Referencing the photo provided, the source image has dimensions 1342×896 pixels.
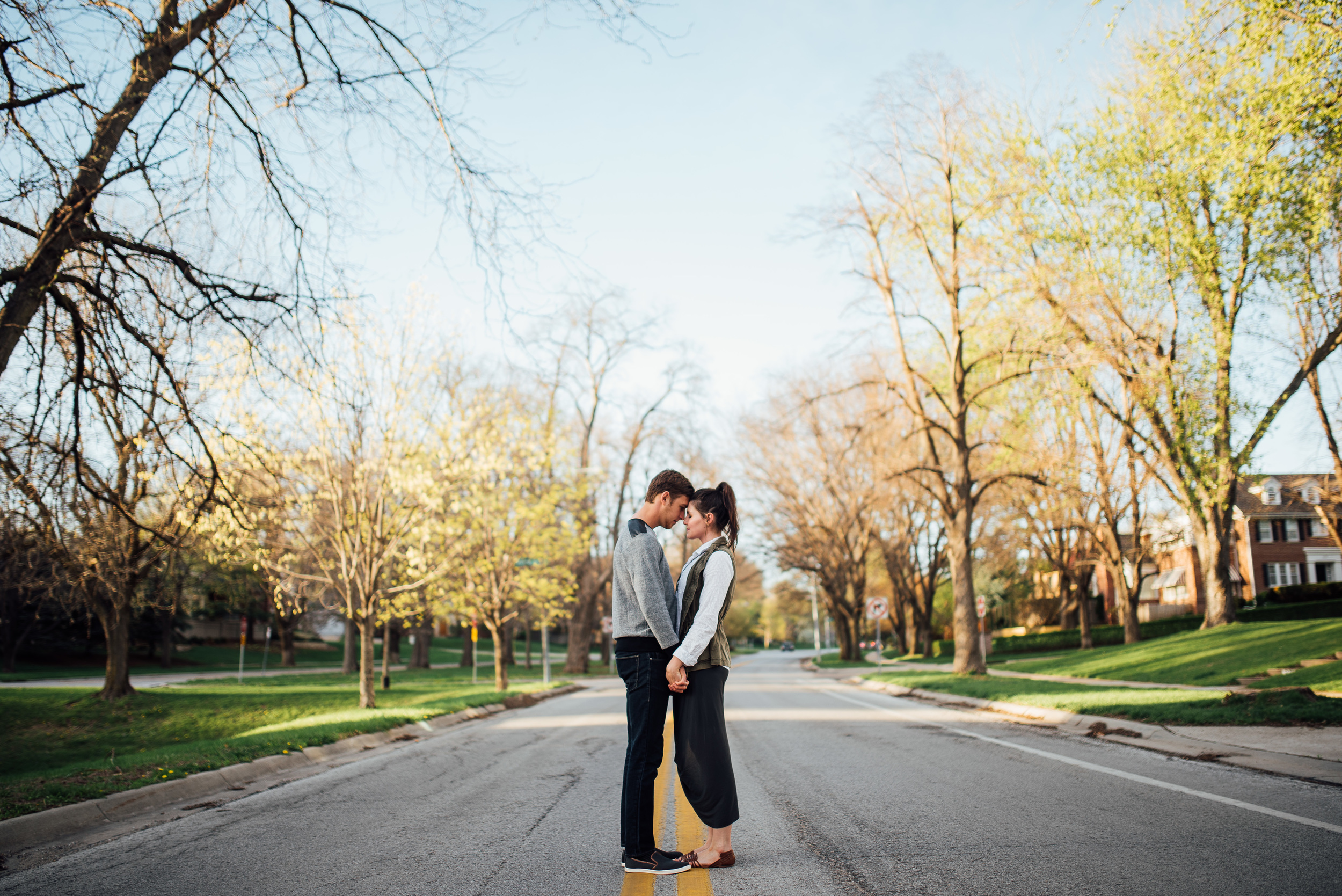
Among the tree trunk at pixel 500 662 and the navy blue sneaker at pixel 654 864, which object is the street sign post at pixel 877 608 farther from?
the navy blue sneaker at pixel 654 864

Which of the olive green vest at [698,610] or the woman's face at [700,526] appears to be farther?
the woman's face at [700,526]

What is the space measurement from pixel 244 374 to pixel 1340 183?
1450cm

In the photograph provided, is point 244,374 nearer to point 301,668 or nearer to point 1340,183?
point 1340,183

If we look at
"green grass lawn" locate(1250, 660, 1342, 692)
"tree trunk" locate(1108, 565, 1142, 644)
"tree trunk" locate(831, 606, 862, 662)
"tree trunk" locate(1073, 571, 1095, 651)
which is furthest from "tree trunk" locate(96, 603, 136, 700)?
"tree trunk" locate(1073, 571, 1095, 651)

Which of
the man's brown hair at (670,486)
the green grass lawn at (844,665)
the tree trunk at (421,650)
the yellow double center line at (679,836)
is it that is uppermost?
the man's brown hair at (670,486)

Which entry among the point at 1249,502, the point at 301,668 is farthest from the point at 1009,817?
the point at 1249,502

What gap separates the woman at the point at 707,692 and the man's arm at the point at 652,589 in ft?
0.40

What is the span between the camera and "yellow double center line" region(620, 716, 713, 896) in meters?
4.11

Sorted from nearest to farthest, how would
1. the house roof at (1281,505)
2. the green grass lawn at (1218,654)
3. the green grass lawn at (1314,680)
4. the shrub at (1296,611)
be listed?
the green grass lawn at (1314,680)
the green grass lawn at (1218,654)
the shrub at (1296,611)
the house roof at (1281,505)

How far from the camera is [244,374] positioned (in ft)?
24.8

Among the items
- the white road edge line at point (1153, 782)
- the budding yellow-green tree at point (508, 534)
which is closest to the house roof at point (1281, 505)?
the budding yellow-green tree at point (508, 534)

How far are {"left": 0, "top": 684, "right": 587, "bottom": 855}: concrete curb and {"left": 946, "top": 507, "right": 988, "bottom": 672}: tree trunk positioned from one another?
14960mm

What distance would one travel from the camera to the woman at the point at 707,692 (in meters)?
4.45

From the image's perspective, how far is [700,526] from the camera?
4898 mm
